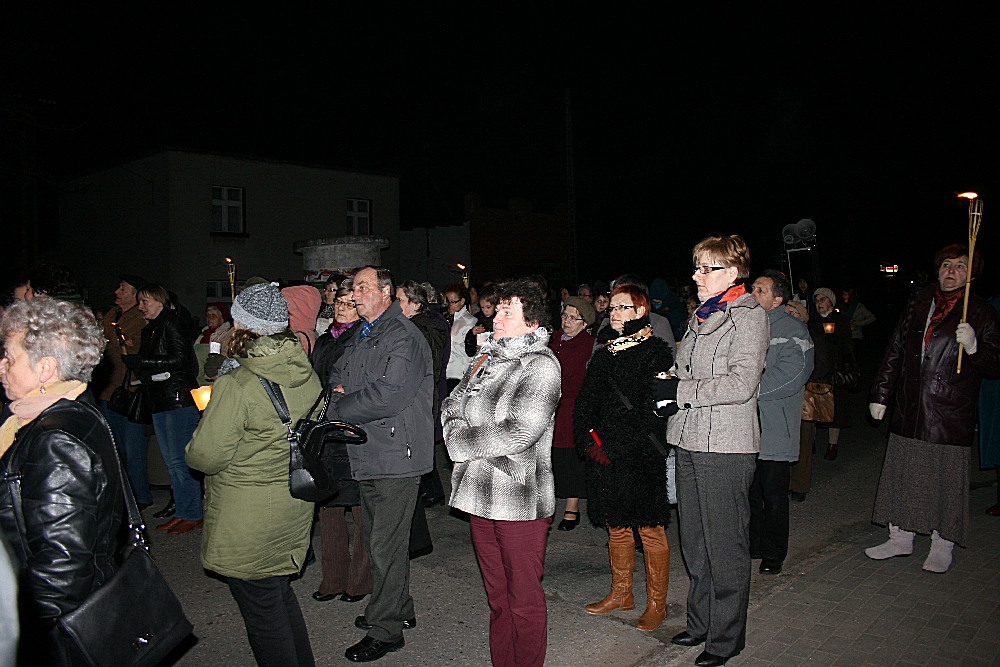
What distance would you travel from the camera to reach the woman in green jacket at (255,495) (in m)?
3.32

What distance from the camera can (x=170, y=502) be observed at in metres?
7.10

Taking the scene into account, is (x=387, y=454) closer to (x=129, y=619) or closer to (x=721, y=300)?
(x=129, y=619)

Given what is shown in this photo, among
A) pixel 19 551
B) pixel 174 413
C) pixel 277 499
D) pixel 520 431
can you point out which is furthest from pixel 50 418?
pixel 174 413

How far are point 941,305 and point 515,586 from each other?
155 inches

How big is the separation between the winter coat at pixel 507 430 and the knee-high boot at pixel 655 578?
1.14 metres

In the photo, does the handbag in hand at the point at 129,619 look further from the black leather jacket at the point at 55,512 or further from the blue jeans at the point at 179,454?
the blue jeans at the point at 179,454

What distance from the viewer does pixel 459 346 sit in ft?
28.3

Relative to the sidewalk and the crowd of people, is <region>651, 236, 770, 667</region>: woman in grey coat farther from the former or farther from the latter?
the sidewalk

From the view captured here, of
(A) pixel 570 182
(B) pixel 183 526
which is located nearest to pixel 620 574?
(B) pixel 183 526

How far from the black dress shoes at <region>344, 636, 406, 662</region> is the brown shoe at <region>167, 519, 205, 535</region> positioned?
3044 millimetres

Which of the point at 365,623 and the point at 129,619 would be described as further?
the point at 365,623

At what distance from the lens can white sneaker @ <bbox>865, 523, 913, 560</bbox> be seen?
552 cm

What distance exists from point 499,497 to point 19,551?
2.01 m

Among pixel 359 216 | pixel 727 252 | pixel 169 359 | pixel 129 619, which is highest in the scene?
pixel 359 216
